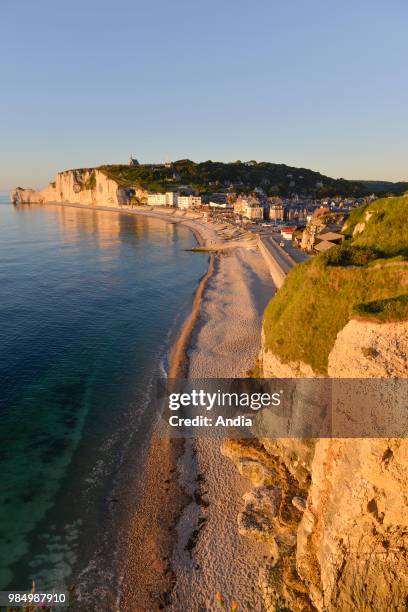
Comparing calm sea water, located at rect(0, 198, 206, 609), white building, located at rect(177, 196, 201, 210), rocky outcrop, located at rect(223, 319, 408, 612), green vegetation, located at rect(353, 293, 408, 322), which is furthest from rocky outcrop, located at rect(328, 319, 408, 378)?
white building, located at rect(177, 196, 201, 210)

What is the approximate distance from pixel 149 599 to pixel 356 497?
10.2 metres

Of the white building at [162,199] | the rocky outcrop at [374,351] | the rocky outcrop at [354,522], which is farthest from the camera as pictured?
the white building at [162,199]

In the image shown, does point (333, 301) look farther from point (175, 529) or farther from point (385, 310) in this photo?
point (175, 529)

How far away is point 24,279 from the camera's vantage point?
61.7m

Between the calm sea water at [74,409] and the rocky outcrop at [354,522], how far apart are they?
8.21 meters

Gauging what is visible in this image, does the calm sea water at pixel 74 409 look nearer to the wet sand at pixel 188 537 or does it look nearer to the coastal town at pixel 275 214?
the wet sand at pixel 188 537

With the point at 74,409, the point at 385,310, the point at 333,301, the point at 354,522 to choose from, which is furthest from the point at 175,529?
the point at 385,310

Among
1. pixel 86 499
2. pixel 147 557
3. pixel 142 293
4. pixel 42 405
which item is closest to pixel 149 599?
pixel 147 557

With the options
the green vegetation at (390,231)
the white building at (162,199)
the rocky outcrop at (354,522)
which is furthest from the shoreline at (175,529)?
the white building at (162,199)

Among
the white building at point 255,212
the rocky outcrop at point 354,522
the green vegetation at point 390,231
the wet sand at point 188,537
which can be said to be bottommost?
the wet sand at point 188,537

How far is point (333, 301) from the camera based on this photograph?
18594 mm

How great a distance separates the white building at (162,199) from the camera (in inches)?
7239

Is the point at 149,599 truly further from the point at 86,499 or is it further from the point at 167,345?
the point at 167,345

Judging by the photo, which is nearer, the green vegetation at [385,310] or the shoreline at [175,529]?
the green vegetation at [385,310]
